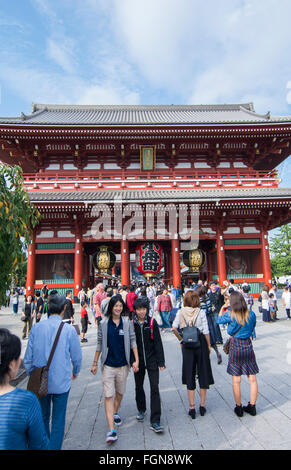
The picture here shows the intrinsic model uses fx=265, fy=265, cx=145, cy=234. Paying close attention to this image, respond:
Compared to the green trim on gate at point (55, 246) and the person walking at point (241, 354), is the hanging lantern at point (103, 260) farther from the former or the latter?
the person walking at point (241, 354)

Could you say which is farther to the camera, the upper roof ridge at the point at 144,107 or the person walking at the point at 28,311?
the upper roof ridge at the point at 144,107

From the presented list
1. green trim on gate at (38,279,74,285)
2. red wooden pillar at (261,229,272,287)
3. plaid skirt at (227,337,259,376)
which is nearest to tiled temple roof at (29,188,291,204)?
red wooden pillar at (261,229,272,287)

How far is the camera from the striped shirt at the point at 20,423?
1521 mm

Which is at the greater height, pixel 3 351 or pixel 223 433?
pixel 3 351

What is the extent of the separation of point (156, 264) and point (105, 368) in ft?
38.2

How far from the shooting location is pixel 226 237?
16.1m

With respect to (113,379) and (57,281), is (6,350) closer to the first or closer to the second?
(113,379)

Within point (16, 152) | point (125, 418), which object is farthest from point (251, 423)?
point (16, 152)

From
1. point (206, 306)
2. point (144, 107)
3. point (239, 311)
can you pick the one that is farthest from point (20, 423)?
point (144, 107)

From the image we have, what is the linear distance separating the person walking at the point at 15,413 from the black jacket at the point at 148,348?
6.61ft

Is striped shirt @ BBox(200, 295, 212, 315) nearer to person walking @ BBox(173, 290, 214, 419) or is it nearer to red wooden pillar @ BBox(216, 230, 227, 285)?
person walking @ BBox(173, 290, 214, 419)

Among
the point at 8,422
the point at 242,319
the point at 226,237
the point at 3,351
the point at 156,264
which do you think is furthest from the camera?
the point at 226,237

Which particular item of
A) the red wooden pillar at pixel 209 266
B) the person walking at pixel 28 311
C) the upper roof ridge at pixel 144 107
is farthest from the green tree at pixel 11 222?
the upper roof ridge at pixel 144 107
